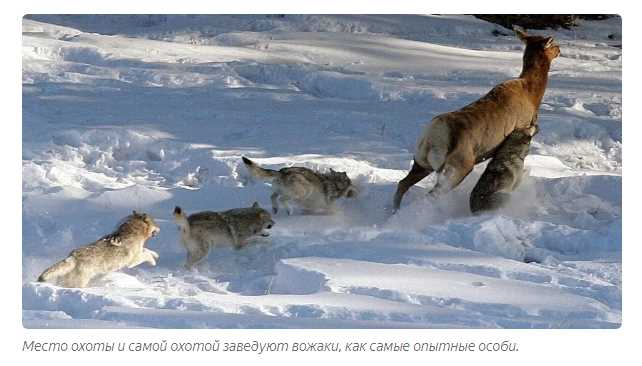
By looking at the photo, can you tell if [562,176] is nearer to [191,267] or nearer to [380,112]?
[380,112]

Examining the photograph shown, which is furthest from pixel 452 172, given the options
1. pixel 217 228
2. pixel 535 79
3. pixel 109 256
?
pixel 109 256

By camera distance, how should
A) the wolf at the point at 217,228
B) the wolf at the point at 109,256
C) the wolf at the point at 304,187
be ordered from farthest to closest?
1. the wolf at the point at 304,187
2. the wolf at the point at 217,228
3. the wolf at the point at 109,256

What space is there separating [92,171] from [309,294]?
420cm

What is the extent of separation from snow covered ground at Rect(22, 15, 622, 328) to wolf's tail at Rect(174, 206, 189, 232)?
1.24 ft

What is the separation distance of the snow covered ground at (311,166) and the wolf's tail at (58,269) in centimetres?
24

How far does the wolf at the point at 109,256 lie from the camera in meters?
7.65

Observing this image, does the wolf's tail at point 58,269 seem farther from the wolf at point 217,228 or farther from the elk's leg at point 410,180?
the elk's leg at point 410,180

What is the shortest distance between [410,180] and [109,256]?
3.45 m

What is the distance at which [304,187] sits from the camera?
9438mm

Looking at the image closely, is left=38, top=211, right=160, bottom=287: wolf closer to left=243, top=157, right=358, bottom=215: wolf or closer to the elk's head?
left=243, top=157, right=358, bottom=215: wolf

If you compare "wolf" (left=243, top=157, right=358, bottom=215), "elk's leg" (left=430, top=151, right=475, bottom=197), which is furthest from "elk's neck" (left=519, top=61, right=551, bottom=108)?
"wolf" (left=243, top=157, right=358, bottom=215)

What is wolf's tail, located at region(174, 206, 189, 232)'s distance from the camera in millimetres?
8172

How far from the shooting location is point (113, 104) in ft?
44.1

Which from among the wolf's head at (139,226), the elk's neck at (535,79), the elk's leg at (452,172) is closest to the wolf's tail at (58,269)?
the wolf's head at (139,226)
